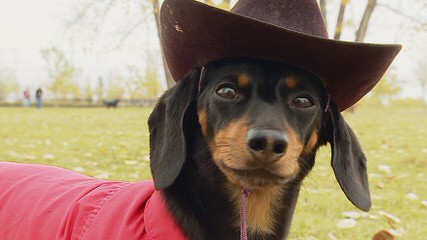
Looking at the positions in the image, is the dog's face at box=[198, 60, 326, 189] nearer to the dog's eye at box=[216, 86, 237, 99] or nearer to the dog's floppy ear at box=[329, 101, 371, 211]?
the dog's eye at box=[216, 86, 237, 99]

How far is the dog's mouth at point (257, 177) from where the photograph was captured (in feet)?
5.91

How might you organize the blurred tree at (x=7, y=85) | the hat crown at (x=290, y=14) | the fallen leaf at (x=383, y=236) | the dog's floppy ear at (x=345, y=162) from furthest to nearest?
1. the blurred tree at (x=7, y=85)
2. the fallen leaf at (x=383, y=236)
3. the dog's floppy ear at (x=345, y=162)
4. the hat crown at (x=290, y=14)

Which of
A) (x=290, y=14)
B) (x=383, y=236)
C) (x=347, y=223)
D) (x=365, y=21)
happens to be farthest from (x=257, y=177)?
(x=365, y=21)

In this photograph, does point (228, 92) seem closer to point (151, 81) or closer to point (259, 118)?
point (259, 118)

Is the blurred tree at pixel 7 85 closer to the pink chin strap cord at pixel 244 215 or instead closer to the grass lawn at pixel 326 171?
the grass lawn at pixel 326 171

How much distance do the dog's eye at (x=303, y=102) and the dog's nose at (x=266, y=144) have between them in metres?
0.31

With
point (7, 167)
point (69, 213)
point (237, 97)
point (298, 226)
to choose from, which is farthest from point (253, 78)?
point (298, 226)

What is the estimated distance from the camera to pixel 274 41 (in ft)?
5.90

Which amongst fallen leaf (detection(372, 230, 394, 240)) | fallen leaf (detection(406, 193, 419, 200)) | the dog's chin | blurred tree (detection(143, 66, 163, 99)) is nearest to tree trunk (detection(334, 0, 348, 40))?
fallen leaf (detection(406, 193, 419, 200))

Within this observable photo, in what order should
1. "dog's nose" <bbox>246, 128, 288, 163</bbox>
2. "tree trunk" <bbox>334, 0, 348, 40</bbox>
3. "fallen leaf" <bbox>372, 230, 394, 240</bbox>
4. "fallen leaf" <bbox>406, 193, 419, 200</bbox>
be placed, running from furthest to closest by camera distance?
"tree trunk" <bbox>334, 0, 348, 40</bbox>, "fallen leaf" <bbox>406, 193, 419, 200</bbox>, "fallen leaf" <bbox>372, 230, 394, 240</bbox>, "dog's nose" <bbox>246, 128, 288, 163</bbox>

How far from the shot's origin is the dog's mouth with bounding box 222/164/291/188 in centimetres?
180

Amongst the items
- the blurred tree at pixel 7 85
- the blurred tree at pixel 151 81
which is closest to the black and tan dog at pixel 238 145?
the blurred tree at pixel 151 81

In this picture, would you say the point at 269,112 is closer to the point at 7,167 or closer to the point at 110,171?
the point at 7,167

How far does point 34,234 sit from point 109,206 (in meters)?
0.43
